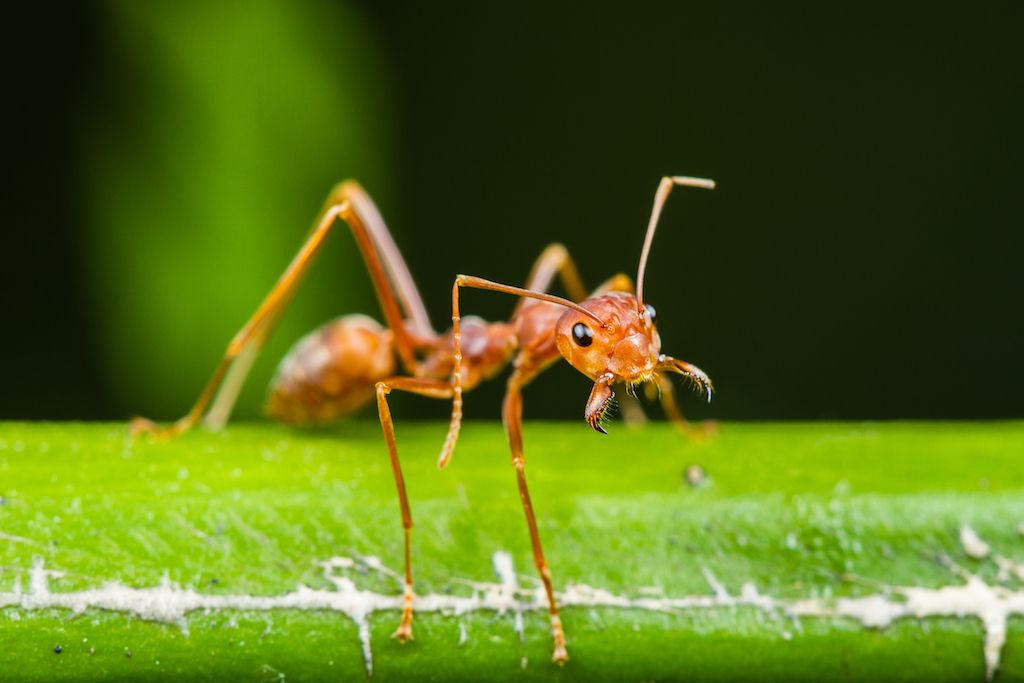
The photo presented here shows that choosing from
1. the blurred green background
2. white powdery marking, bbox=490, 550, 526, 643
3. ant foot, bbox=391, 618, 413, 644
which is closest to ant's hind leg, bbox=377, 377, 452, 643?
ant foot, bbox=391, 618, 413, 644

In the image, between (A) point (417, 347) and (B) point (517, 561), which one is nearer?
(B) point (517, 561)

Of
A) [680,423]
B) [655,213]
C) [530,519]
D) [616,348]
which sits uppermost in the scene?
[655,213]

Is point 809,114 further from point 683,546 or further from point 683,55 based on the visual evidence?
point 683,546

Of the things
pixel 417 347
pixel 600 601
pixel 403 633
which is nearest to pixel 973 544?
pixel 600 601

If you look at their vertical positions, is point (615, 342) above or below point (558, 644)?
above

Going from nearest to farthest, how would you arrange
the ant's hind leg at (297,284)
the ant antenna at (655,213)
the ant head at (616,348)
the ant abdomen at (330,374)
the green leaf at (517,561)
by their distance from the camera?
1. the green leaf at (517,561)
2. the ant head at (616,348)
3. the ant antenna at (655,213)
4. the ant's hind leg at (297,284)
5. the ant abdomen at (330,374)

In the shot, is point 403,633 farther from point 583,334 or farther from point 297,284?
point 297,284

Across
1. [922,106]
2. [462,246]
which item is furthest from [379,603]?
[922,106]

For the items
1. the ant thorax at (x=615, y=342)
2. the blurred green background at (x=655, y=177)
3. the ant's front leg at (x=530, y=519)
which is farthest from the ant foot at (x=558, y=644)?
the blurred green background at (x=655, y=177)

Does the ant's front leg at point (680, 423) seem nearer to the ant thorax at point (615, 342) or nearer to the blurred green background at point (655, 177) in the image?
the ant thorax at point (615, 342)
